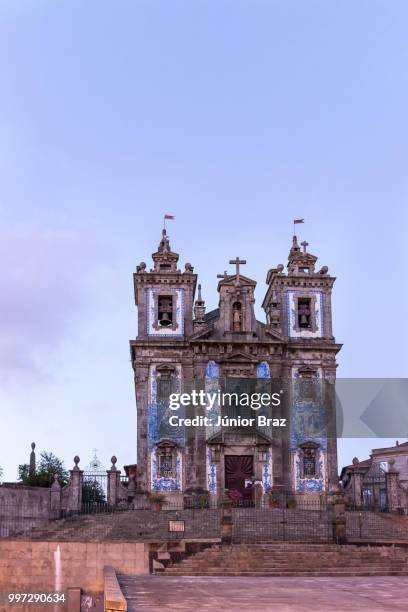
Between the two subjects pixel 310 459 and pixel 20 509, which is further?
pixel 310 459

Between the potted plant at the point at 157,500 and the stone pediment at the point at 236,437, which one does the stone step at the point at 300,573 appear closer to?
the potted plant at the point at 157,500

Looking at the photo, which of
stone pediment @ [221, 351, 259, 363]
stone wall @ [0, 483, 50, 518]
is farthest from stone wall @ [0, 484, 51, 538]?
stone pediment @ [221, 351, 259, 363]

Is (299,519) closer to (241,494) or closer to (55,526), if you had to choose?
(241,494)

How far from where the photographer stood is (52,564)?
24.6 m

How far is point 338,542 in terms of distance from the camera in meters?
29.6

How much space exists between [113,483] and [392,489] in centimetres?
1265

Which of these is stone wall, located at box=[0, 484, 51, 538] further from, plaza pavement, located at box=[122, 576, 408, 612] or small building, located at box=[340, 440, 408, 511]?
plaza pavement, located at box=[122, 576, 408, 612]

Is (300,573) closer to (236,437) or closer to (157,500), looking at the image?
(157,500)

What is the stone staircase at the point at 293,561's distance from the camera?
26.0 meters

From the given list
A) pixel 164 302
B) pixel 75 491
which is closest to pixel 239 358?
pixel 164 302

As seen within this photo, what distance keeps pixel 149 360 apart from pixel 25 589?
1943 centimetres

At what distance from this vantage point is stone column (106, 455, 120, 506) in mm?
41094

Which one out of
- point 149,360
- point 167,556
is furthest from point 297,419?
point 167,556

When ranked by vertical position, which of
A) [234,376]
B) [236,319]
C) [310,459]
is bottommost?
[310,459]
